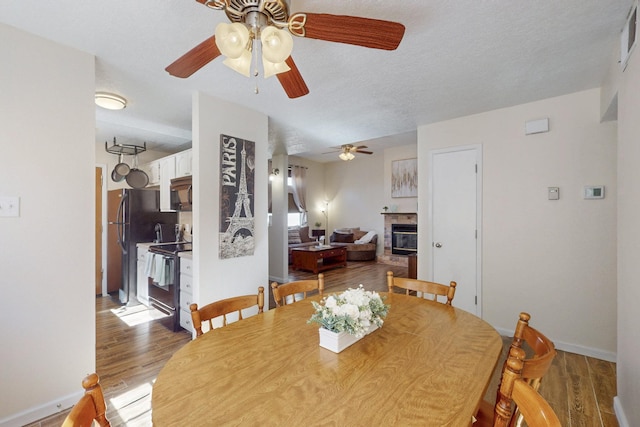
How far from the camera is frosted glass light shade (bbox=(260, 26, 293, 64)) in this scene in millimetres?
1220

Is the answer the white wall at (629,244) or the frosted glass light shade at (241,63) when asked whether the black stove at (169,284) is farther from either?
the white wall at (629,244)

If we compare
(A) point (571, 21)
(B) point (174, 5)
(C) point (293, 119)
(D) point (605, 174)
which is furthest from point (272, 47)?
(D) point (605, 174)

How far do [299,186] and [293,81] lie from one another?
21.5ft

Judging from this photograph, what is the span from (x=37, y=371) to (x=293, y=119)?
10.0 feet

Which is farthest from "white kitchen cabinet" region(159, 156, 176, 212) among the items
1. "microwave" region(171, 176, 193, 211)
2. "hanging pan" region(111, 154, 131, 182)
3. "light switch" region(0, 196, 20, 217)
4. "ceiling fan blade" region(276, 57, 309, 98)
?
"ceiling fan blade" region(276, 57, 309, 98)

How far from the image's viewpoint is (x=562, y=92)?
2689mm

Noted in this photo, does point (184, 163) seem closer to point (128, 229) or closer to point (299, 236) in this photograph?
point (128, 229)

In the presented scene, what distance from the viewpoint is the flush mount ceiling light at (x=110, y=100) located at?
8.66ft

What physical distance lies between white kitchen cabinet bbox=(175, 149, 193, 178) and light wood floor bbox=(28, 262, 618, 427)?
189 centimetres

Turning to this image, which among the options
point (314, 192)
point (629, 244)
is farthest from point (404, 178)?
point (629, 244)

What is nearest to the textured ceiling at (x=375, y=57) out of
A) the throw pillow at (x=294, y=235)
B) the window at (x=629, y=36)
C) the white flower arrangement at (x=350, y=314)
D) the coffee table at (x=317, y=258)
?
the window at (x=629, y=36)

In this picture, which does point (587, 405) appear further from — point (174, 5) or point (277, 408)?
point (174, 5)

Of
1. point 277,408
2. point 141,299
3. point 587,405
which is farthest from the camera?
point 141,299

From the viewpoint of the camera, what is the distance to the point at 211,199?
9.03 ft
